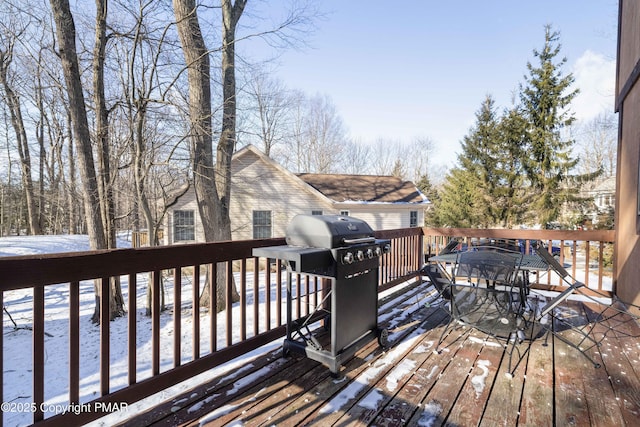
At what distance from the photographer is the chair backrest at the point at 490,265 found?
2.68m

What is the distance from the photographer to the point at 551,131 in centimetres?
1272

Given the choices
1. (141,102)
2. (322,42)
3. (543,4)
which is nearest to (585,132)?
(543,4)

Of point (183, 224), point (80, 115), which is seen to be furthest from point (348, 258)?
point (183, 224)

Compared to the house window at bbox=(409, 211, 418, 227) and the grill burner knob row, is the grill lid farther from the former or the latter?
the house window at bbox=(409, 211, 418, 227)

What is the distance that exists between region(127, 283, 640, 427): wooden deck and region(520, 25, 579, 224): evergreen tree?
1189cm

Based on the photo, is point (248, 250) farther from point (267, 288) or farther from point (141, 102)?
point (141, 102)

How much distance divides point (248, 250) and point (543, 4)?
39.3ft

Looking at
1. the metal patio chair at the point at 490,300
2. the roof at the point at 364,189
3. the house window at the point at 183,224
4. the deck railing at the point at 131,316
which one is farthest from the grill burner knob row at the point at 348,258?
the house window at the point at 183,224

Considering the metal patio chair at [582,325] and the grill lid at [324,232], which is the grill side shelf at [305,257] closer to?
the grill lid at [324,232]

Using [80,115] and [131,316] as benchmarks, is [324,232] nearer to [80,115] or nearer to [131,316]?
[131,316]

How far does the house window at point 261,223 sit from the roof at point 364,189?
Answer: 7.69ft

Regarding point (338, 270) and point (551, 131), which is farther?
point (551, 131)

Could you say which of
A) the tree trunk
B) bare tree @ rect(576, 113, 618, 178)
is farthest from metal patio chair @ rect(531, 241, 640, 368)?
bare tree @ rect(576, 113, 618, 178)

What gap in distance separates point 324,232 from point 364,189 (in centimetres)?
1235
